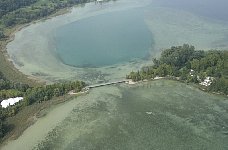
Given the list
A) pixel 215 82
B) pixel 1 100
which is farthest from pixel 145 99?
pixel 1 100

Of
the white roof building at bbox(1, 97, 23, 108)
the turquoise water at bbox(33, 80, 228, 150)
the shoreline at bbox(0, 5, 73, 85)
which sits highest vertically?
the shoreline at bbox(0, 5, 73, 85)

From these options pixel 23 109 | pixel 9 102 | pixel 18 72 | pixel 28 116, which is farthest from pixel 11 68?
pixel 28 116

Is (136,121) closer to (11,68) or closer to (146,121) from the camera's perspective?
(146,121)

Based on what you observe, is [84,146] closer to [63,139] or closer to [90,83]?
[63,139]

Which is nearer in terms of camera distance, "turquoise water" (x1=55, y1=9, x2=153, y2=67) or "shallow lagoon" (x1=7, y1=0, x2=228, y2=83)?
"shallow lagoon" (x1=7, y1=0, x2=228, y2=83)

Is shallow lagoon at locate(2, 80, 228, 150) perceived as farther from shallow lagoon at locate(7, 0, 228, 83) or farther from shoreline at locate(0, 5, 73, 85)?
shoreline at locate(0, 5, 73, 85)

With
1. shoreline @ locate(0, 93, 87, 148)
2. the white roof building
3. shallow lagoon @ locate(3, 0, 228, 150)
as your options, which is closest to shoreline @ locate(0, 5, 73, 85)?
shallow lagoon @ locate(3, 0, 228, 150)
